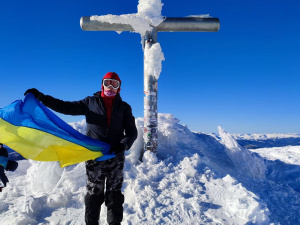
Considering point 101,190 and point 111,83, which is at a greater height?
point 111,83

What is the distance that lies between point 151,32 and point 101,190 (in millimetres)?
4298

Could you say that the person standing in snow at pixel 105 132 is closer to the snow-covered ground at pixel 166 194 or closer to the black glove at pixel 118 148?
the black glove at pixel 118 148

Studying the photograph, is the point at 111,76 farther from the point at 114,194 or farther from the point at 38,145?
the point at 114,194

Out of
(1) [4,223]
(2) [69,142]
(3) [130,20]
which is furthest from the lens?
(3) [130,20]

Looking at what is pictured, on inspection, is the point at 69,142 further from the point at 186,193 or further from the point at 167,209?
the point at 186,193

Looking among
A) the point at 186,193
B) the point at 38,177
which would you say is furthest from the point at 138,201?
the point at 38,177

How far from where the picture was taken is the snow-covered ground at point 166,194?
378 cm

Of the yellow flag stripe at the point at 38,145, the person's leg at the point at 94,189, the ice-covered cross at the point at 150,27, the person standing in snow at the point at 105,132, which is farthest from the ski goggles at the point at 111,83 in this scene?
the ice-covered cross at the point at 150,27

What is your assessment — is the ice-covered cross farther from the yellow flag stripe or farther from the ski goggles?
the yellow flag stripe

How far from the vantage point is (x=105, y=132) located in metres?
3.10

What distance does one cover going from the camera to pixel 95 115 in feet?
10.2

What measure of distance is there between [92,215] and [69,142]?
43.3 inches

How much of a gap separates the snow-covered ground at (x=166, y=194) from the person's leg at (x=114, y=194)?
0.72m

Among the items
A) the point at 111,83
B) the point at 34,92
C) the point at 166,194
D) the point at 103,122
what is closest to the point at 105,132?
the point at 103,122
